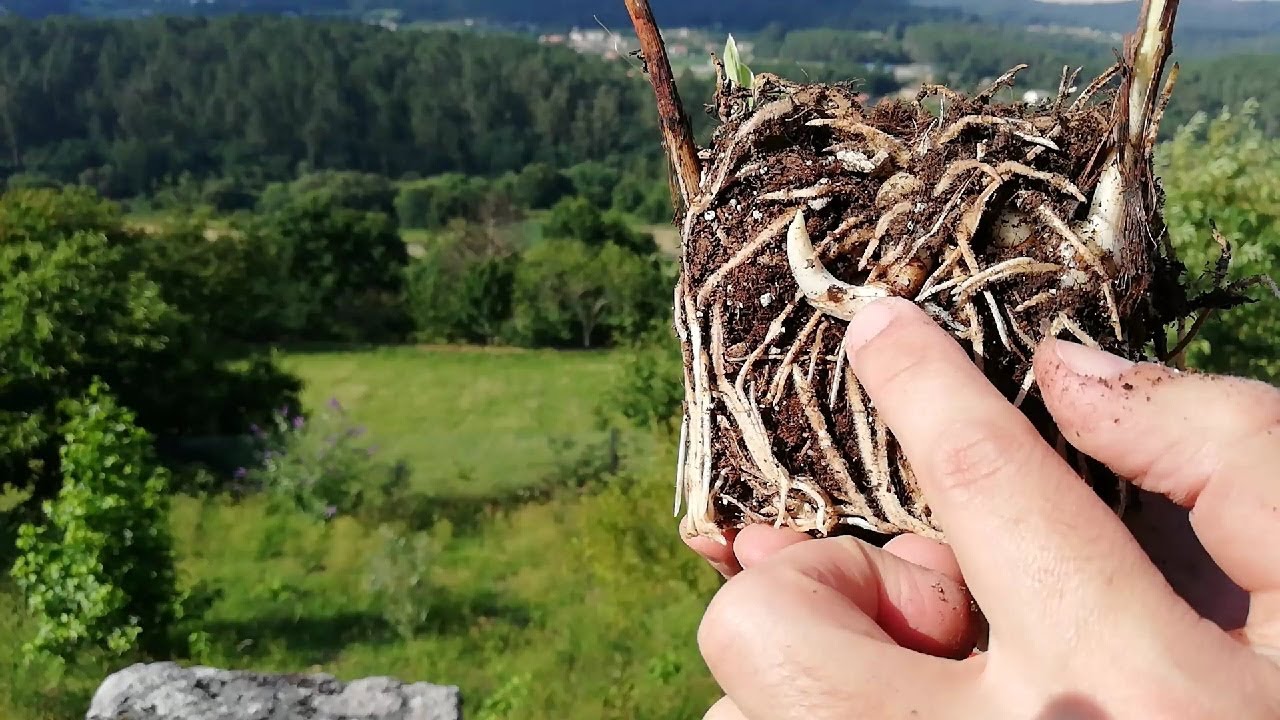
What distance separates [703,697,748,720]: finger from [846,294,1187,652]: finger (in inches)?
20.8

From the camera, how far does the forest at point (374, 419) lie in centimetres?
793

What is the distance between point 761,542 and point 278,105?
7293 centimetres

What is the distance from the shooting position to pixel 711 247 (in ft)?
5.65

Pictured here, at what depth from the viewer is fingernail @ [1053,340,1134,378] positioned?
1314 mm

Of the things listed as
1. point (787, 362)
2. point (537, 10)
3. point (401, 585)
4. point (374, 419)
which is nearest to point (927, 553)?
point (787, 362)

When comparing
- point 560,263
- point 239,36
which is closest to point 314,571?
point 560,263

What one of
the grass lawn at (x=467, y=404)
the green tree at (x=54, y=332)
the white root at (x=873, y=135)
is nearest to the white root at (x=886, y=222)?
the white root at (x=873, y=135)

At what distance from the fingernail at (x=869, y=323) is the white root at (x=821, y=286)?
0.05 m

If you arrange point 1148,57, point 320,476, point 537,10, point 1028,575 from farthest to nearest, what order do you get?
point 537,10, point 320,476, point 1148,57, point 1028,575

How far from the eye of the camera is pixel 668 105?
177 centimetres

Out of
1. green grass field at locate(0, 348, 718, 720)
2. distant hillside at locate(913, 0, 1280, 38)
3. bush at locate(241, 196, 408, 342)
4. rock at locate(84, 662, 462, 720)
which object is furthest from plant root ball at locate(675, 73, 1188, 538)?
distant hillside at locate(913, 0, 1280, 38)

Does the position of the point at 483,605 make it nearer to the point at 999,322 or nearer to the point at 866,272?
the point at 866,272

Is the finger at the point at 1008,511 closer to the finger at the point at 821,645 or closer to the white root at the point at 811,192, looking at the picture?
the finger at the point at 821,645

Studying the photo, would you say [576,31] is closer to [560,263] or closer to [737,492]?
[560,263]
